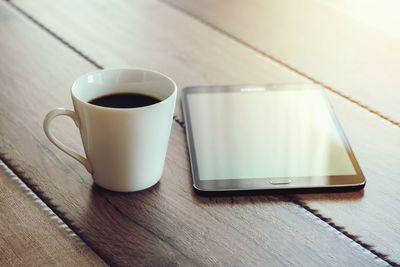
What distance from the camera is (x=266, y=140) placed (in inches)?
26.4

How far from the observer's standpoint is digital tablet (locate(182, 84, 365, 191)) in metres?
0.61

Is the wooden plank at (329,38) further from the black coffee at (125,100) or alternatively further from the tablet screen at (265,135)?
the black coffee at (125,100)

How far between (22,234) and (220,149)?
0.79ft

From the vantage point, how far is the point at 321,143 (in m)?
0.67

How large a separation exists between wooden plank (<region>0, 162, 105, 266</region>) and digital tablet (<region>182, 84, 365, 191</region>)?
14 cm

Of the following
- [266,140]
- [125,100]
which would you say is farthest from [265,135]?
[125,100]

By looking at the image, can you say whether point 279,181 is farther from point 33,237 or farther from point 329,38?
point 329,38

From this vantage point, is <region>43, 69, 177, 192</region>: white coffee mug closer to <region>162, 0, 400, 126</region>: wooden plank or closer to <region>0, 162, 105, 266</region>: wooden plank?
<region>0, 162, 105, 266</region>: wooden plank

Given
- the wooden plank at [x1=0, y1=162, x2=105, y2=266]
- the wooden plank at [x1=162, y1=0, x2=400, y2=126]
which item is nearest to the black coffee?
the wooden plank at [x1=0, y1=162, x2=105, y2=266]

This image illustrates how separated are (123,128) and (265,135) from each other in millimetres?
208

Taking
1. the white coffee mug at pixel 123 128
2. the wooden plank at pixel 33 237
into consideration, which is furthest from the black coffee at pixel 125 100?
the wooden plank at pixel 33 237

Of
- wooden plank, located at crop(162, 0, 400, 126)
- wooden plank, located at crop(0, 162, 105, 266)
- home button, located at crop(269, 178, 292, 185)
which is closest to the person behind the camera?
wooden plank, located at crop(0, 162, 105, 266)

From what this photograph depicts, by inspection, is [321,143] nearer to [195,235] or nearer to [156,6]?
[195,235]

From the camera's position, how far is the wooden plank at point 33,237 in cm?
50
